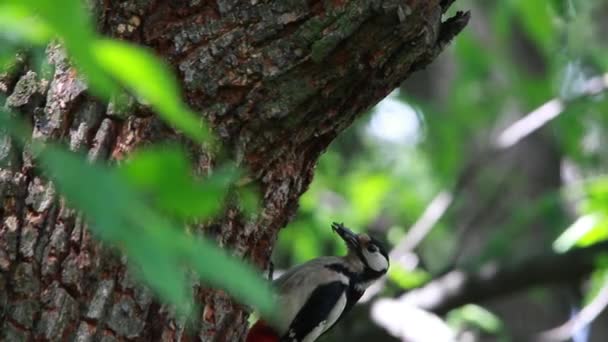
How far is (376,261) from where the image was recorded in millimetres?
5051

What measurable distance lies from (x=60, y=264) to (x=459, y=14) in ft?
4.29

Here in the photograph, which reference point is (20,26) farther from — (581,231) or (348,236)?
(348,236)

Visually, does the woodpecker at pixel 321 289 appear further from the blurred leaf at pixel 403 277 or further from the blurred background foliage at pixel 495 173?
the blurred leaf at pixel 403 277

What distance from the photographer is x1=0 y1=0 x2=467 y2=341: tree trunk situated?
8.73 feet

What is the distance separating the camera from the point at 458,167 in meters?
9.21

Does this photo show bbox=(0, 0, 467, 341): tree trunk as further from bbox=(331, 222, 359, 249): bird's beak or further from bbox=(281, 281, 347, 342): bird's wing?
bbox=(331, 222, 359, 249): bird's beak

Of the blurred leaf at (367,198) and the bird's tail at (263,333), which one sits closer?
the bird's tail at (263,333)

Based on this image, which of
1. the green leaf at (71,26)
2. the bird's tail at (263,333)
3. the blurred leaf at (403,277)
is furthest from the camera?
the blurred leaf at (403,277)

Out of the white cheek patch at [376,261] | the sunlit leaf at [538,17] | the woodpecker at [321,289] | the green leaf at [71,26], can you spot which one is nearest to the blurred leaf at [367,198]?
the sunlit leaf at [538,17]

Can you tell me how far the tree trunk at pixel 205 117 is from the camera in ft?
8.73

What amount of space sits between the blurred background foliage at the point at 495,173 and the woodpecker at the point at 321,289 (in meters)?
0.40

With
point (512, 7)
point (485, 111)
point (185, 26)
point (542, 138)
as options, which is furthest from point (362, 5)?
point (542, 138)

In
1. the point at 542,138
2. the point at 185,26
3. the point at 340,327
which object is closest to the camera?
the point at 185,26

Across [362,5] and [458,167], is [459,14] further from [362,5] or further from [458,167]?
[458,167]
